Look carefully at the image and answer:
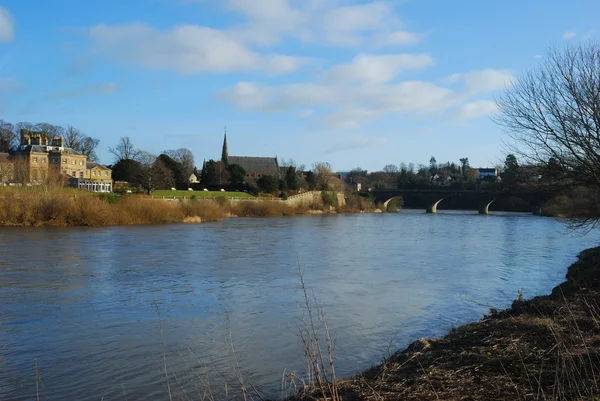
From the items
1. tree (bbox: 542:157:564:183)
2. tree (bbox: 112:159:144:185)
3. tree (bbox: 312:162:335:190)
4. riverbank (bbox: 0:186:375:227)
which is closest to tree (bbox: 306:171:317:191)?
tree (bbox: 312:162:335:190)

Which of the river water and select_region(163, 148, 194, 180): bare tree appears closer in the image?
the river water

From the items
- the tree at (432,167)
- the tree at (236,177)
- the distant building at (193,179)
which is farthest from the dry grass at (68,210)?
the tree at (432,167)

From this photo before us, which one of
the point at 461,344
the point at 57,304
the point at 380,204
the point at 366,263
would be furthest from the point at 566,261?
the point at 380,204

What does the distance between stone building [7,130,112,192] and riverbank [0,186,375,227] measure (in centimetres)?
2620

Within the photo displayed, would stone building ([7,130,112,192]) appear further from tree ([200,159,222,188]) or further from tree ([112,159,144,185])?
tree ([200,159,222,188])

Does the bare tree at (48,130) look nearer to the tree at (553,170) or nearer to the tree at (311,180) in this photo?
the tree at (311,180)

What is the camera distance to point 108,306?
13.2 meters

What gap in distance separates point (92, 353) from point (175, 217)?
3788 centimetres

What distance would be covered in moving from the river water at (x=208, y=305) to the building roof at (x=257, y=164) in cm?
7824

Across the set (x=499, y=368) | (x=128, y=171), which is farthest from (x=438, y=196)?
(x=499, y=368)

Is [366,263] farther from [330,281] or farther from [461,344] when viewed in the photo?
[461,344]

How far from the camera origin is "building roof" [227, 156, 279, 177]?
351 ft

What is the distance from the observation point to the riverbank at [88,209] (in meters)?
37.7

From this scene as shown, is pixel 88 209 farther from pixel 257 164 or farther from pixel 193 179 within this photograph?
pixel 257 164
